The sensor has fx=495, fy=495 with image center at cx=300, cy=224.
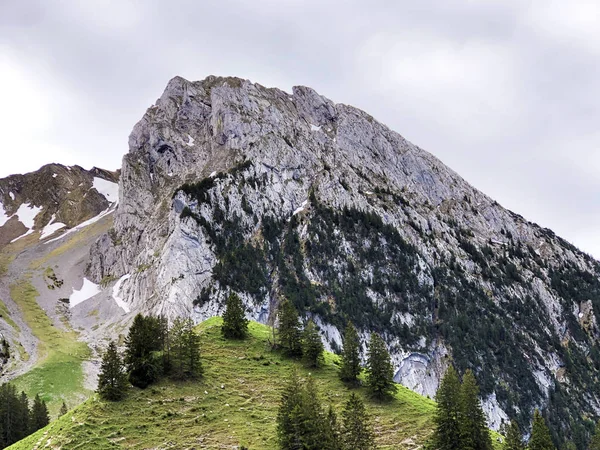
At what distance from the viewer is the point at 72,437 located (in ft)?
187

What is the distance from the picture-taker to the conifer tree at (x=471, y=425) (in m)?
57.3

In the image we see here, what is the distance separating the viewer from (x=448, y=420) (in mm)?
57750

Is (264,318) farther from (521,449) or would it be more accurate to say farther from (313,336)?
(521,449)

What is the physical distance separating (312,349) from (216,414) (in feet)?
75.2

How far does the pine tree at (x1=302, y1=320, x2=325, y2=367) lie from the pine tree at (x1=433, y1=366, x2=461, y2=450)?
28.7 meters

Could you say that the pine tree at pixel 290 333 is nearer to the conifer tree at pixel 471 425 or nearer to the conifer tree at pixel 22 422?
the conifer tree at pixel 471 425

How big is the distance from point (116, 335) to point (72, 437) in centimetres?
12531

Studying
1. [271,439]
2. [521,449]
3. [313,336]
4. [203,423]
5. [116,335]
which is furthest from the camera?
[116,335]

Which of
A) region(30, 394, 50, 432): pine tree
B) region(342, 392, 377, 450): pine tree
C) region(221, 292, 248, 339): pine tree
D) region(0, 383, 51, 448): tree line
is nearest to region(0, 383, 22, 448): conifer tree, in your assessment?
region(0, 383, 51, 448): tree line

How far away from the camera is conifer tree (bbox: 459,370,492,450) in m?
57.3

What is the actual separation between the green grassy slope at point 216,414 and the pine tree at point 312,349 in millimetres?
1703

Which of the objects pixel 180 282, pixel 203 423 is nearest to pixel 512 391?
pixel 180 282

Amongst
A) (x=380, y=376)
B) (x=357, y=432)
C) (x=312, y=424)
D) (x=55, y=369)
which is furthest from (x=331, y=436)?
(x=55, y=369)

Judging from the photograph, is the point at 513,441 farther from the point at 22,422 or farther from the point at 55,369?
the point at 55,369
